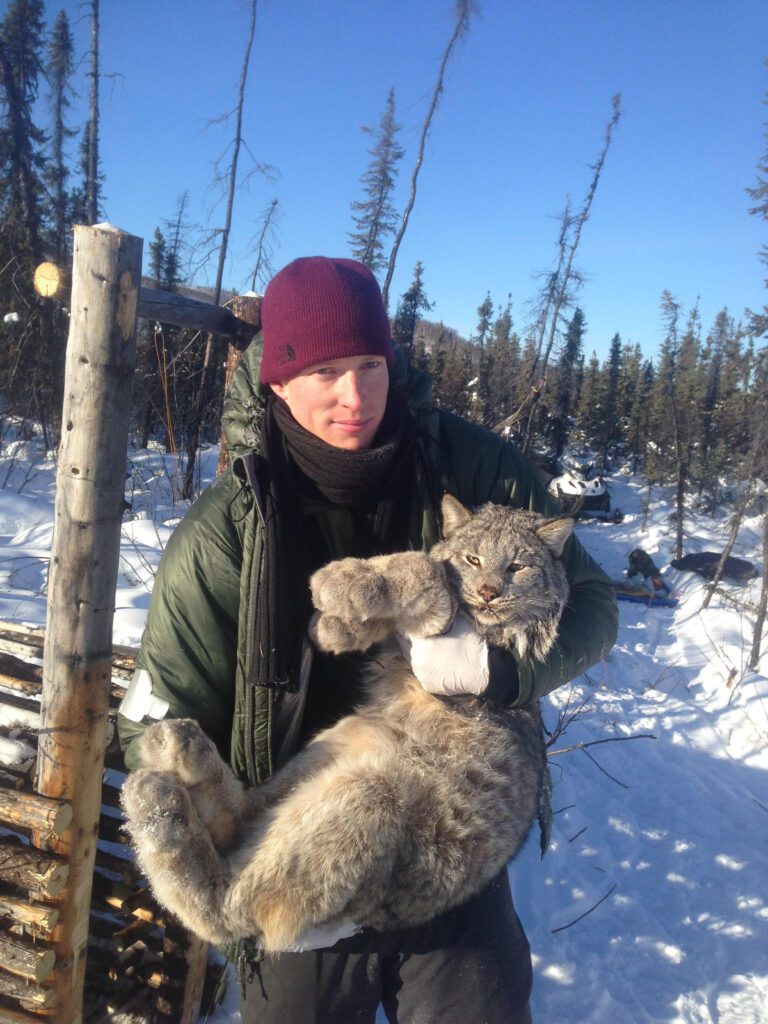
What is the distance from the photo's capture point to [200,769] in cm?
200

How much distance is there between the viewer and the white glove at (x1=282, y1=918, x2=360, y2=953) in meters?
2.02

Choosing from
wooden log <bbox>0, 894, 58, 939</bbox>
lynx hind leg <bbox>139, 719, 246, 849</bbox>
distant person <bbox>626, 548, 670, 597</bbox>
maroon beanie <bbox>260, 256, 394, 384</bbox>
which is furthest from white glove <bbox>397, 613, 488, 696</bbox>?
distant person <bbox>626, 548, 670, 597</bbox>

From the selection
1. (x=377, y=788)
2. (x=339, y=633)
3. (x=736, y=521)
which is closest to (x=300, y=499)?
(x=339, y=633)

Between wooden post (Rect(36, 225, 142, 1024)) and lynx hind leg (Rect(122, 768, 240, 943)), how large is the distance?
2.71 feet

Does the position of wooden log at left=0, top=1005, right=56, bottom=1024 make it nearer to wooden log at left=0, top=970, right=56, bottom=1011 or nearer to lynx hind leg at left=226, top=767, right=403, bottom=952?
wooden log at left=0, top=970, right=56, bottom=1011

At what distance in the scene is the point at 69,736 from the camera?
8.34 feet

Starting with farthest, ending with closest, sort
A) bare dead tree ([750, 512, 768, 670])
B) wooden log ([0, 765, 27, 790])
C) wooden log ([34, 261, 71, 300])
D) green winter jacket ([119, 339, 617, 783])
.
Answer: bare dead tree ([750, 512, 768, 670]) → wooden log ([0, 765, 27, 790]) → wooden log ([34, 261, 71, 300]) → green winter jacket ([119, 339, 617, 783])

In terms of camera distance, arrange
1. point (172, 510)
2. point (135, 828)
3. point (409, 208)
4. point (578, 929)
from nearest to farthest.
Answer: point (135, 828) < point (578, 929) < point (172, 510) < point (409, 208)

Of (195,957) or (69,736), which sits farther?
(195,957)

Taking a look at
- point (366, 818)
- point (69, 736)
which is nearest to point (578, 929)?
point (366, 818)

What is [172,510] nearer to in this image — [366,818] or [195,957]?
[195,957]

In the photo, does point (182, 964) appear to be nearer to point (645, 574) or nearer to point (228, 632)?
point (228, 632)

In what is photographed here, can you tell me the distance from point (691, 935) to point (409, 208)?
14619mm

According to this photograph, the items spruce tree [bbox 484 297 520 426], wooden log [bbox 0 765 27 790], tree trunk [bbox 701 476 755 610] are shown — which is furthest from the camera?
spruce tree [bbox 484 297 520 426]
